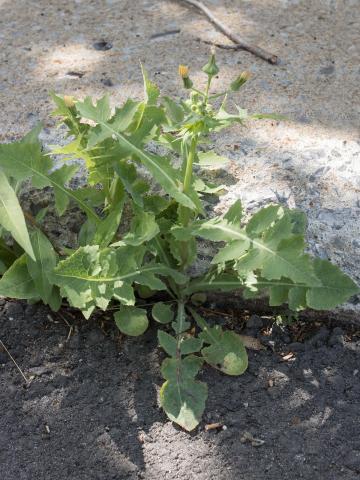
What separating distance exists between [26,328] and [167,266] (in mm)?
601

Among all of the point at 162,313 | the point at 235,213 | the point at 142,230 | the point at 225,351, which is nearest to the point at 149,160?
the point at 142,230

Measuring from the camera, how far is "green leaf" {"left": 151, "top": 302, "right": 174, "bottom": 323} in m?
2.44

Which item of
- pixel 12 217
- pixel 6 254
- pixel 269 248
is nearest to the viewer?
pixel 12 217

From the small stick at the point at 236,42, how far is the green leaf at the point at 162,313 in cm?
151

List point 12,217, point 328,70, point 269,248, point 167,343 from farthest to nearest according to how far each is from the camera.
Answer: point 328,70
point 167,343
point 269,248
point 12,217

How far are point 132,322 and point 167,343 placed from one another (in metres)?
0.15

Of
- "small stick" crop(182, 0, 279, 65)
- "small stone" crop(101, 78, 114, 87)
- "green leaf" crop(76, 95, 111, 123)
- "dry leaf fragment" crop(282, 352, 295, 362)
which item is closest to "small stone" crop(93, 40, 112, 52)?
"small stone" crop(101, 78, 114, 87)

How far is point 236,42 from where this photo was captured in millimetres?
3443

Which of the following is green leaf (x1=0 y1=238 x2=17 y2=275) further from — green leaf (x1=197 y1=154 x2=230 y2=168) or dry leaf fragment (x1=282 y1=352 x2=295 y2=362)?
dry leaf fragment (x1=282 y1=352 x2=295 y2=362)

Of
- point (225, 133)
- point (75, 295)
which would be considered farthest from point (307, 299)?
point (225, 133)

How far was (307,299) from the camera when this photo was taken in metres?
2.23

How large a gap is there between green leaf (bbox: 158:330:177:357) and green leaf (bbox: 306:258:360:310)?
0.50 m

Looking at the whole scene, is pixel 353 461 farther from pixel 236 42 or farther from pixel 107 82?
pixel 236 42

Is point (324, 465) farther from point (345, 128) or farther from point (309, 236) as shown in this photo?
point (345, 128)
